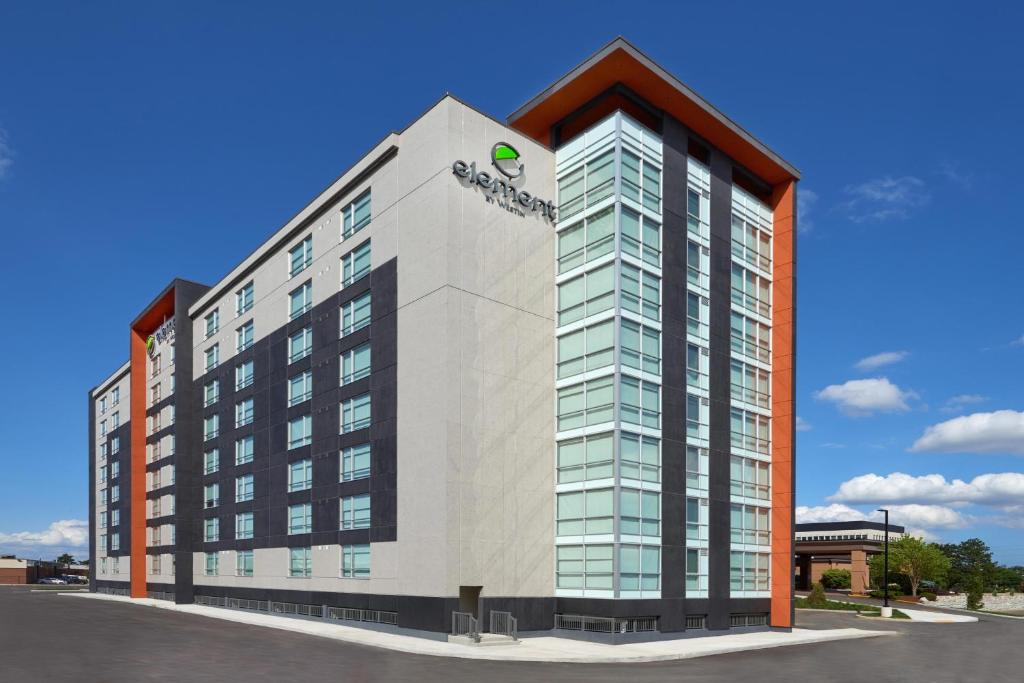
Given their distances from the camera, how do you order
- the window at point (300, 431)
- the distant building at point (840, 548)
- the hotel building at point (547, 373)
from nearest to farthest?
the hotel building at point (547, 373) → the window at point (300, 431) → the distant building at point (840, 548)

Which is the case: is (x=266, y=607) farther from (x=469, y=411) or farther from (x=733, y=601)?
(x=733, y=601)

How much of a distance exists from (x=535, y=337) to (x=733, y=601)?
17415 millimetres

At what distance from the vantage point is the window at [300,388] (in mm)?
48131

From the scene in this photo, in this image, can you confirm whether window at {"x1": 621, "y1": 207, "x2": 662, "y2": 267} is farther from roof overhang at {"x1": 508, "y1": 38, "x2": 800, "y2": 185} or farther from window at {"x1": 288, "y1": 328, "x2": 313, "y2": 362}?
window at {"x1": 288, "y1": 328, "x2": 313, "y2": 362}

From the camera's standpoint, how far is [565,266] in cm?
Result: 4112

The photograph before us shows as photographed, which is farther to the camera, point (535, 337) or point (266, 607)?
point (266, 607)

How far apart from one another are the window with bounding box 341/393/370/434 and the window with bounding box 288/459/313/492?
16.2ft

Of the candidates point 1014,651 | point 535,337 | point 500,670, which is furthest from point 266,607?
point 1014,651

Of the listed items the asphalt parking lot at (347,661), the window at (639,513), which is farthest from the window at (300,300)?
the window at (639,513)

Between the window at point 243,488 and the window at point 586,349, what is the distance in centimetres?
2564

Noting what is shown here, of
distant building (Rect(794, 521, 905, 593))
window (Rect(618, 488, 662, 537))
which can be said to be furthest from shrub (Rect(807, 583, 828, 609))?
window (Rect(618, 488, 662, 537))

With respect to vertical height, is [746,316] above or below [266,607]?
above

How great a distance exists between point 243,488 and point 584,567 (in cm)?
2819

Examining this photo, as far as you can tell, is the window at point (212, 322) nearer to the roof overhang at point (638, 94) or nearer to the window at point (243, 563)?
the window at point (243, 563)
